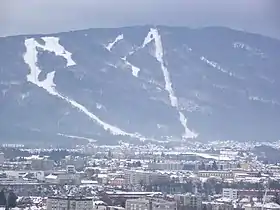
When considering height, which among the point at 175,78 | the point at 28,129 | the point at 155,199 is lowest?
the point at 155,199

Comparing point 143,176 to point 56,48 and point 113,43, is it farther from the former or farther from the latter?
point 113,43

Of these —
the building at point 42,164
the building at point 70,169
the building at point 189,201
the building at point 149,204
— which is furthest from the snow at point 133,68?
the building at point 149,204

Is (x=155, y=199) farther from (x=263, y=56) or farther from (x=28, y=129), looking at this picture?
(x=263, y=56)

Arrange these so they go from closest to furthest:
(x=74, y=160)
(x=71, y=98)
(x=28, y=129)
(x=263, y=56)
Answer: (x=74, y=160), (x=28, y=129), (x=71, y=98), (x=263, y=56)

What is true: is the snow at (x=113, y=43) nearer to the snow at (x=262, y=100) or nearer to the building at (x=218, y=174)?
the snow at (x=262, y=100)

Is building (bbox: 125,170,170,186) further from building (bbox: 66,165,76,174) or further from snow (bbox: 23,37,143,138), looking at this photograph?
snow (bbox: 23,37,143,138)

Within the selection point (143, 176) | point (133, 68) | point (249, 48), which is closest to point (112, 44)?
point (133, 68)

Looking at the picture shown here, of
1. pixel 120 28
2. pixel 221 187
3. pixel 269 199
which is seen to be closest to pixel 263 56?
pixel 120 28
